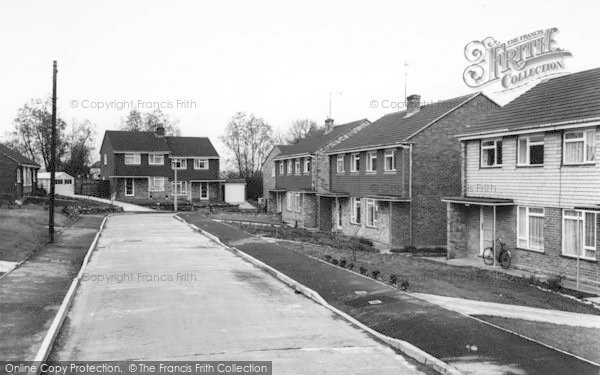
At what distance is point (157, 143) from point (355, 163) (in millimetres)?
33071

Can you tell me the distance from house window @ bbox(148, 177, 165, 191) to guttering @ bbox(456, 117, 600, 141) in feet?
140

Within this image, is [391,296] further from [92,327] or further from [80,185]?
[80,185]

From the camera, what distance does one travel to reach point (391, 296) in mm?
13734

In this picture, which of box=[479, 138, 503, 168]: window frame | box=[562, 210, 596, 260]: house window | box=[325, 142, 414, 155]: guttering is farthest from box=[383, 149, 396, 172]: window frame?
box=[562, 210, 596, 260]: house window

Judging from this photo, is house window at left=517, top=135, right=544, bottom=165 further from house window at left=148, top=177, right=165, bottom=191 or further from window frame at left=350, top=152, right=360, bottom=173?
Answer: house window at left=148, top=177, right=165, bottom=191

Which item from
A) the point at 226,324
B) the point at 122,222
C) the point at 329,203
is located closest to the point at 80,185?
the point at 122,222

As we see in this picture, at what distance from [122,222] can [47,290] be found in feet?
81.1

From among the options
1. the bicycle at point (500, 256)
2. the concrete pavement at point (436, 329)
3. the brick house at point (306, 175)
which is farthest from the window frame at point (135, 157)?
the concrete pavement at point (436, 329)

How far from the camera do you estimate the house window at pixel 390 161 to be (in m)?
30.3

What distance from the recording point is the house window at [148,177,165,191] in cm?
6088

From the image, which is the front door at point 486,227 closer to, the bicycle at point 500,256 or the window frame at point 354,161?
the bicycle at point 500,256

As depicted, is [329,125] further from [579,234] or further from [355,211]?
[579,234]

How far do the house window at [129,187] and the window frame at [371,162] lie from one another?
33.8m

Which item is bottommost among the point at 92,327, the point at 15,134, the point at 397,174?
the point at 92,327
